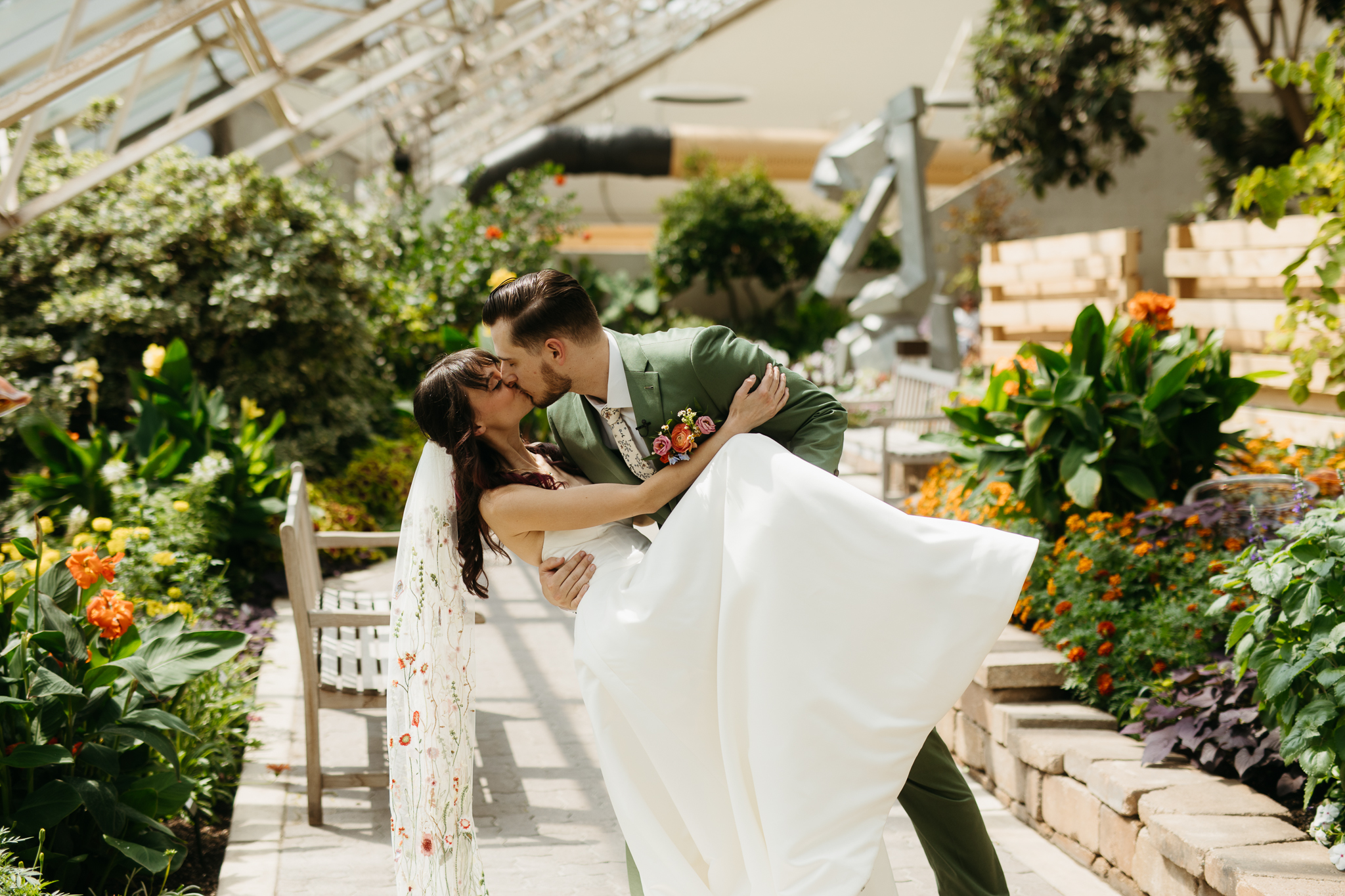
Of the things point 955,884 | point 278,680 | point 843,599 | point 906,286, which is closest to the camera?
point 843,599

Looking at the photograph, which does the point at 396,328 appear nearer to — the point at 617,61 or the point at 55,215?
the point at 55,215

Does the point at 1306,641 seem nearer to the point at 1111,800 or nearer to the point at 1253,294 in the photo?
the point at 1111,800

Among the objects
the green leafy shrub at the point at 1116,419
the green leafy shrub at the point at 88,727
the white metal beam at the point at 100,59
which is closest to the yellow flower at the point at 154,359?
the white metal beam at the point at 100,59

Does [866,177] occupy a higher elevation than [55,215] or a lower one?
lower

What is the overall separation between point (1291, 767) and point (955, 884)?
0.94m

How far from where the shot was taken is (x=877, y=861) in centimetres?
188

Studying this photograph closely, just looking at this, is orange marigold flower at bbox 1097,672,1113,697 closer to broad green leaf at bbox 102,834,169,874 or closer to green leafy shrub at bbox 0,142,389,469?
broad green leaf at bbox 102,834,169,874

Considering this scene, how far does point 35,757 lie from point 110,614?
0.32m

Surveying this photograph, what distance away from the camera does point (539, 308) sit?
1.92 metres

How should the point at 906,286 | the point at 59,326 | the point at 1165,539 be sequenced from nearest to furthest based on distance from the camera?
the point at 1165,539, the point at 59,326, the point at 906,286

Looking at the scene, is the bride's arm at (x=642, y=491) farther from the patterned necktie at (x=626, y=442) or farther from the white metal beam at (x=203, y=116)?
the white metal beam at (x=203, y=116)

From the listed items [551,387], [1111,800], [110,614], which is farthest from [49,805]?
[1111,800]

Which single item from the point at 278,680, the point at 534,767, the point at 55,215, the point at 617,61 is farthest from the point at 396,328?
→ the point at 617,61

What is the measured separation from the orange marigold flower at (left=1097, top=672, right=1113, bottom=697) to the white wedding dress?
123cm
